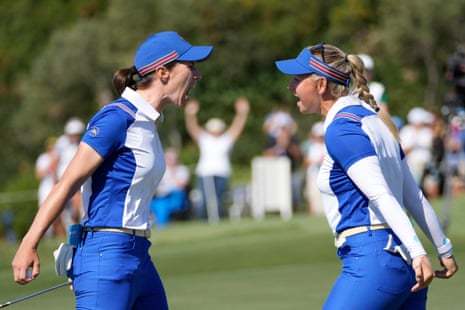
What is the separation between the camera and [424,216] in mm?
5656

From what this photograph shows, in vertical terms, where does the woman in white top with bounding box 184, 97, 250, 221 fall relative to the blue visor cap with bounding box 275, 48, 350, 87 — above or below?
below

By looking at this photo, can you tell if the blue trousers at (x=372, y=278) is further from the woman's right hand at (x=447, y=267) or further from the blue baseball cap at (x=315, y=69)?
the blue baseball cap at (x=315, y=69)

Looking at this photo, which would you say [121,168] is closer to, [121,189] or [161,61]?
[121,189]

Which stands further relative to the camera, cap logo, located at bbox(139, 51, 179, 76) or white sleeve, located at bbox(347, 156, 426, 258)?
cap logo, located at bbox(139, 51, 179, 76)

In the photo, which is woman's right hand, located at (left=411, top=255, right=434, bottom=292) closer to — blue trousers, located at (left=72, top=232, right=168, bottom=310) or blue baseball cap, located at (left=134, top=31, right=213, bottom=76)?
blue trousers, located at (left=72, top=232, right=168, bottom=310)

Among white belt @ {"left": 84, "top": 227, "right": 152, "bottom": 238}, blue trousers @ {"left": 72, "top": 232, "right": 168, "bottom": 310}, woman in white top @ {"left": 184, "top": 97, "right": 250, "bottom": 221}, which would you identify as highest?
white belt @ {"left": 84, "top": 227, "right": 152, "bottom": 238}

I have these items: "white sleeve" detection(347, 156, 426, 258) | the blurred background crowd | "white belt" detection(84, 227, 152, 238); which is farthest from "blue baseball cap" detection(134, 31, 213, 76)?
the blurred background crowd

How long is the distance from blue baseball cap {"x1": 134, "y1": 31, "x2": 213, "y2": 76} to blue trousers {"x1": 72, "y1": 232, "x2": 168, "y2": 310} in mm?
884

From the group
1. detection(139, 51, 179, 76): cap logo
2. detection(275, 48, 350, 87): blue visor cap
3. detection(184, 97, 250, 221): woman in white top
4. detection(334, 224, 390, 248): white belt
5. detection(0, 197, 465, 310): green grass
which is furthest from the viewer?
detection(184, 97, 250, 221): woman in white top

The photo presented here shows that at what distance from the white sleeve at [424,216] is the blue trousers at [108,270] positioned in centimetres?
132

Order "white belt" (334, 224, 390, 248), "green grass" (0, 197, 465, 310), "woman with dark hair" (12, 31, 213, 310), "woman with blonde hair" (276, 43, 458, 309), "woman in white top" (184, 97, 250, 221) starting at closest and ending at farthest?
1. "woman with blonde hair" (276, 43, 458, 309)
2. "white belt" (334, 224, 390, 248)
3. "woman with dark hair" (12, 31, 213, 310)
4. "green grass" (0, 197, 465, 310)
5. "woman in white top" (184, 97, 250, 221)

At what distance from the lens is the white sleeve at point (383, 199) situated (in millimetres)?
5051

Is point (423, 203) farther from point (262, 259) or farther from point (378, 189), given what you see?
point (262, 259)

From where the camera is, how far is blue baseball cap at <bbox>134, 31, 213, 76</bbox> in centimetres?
575
